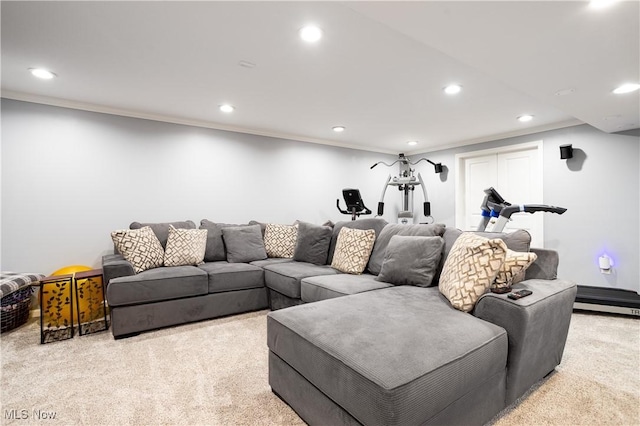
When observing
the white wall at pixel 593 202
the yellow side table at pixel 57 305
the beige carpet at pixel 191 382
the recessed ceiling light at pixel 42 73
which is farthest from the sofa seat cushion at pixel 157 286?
the white wall at pixel 593 202

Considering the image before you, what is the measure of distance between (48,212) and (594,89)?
5222 mm

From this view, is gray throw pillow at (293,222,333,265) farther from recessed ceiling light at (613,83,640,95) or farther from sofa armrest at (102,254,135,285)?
recessed ceiling light at (613,83,640,95)

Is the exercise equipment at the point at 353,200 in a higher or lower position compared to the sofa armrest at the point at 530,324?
higher

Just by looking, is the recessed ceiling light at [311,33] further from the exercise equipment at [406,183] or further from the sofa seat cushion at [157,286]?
the exercise equipment at [406,183]

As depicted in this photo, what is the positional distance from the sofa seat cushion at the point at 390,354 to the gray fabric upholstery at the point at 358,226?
136 centimetres

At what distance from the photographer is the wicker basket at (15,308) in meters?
2.74

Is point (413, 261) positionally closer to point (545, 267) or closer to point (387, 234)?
point (387, 234)

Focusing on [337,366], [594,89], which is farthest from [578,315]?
[337,366]

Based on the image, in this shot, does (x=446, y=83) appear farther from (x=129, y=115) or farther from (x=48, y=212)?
(x=48, y=212)

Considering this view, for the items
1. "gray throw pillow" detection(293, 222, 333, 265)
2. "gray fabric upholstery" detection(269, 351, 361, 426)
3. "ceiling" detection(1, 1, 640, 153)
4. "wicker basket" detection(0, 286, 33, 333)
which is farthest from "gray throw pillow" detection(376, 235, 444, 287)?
"wicker basket" detection(0, 286, 33, 333)

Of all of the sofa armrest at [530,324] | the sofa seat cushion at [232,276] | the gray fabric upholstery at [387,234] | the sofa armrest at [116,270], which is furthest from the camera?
the sofa seat cushion at [232,276]

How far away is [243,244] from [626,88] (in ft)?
12.6

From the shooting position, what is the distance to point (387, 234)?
117 inches

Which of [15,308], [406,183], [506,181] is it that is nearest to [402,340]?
[15,308]
